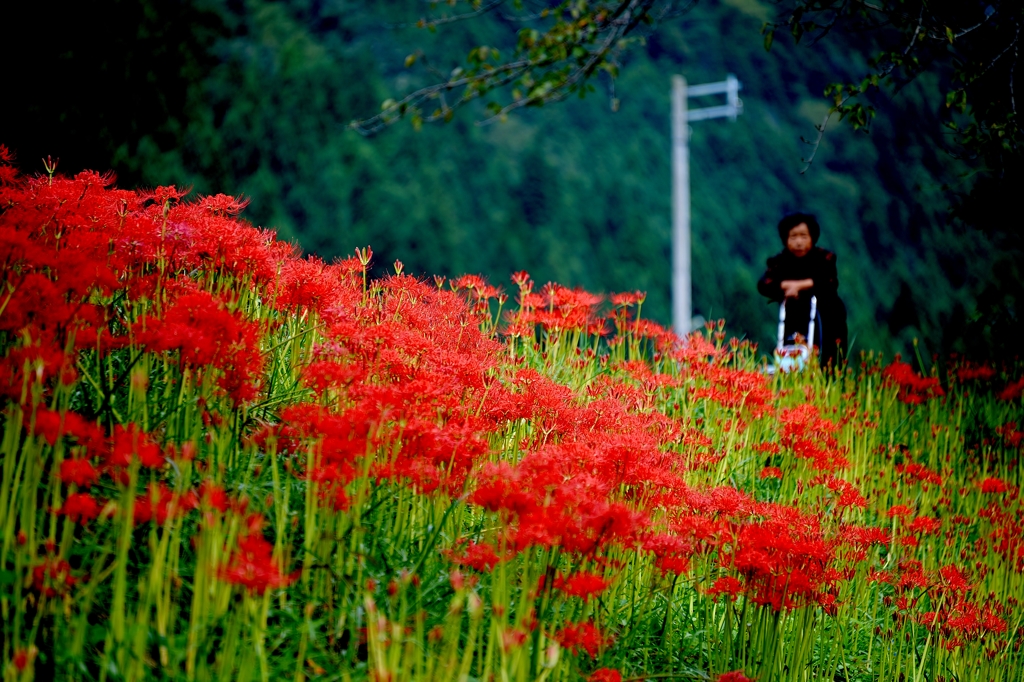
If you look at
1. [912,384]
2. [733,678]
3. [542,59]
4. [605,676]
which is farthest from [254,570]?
[542,59]

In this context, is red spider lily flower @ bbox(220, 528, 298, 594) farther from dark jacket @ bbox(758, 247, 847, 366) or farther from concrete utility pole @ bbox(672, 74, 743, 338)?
concrete utility pole @ bbox(672, 74, 743, 338)

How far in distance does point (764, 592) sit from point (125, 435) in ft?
6.49

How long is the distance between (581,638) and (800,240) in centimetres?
565

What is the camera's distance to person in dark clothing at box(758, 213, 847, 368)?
692 cm

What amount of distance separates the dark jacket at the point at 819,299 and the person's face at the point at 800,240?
90 millimetres

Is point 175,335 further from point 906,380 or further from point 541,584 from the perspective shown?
point 906,380

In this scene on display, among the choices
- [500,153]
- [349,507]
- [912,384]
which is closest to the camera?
[349,507]

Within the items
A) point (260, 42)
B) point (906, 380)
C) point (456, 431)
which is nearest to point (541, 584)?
point (456, 431)

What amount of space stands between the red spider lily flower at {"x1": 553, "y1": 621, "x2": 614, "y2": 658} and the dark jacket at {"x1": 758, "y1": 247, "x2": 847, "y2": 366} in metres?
4.93

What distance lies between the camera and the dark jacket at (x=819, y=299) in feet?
22.7

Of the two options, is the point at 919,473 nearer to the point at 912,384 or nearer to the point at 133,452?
the point at 912,384

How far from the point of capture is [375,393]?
250cm

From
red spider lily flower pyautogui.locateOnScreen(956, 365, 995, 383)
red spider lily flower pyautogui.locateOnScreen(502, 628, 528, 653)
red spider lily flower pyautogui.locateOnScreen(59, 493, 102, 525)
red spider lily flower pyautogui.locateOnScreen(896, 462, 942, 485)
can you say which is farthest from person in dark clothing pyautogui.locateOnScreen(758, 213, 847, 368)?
red spider lily flower pyautogui.locateOnScreen(59, 493, 102, 525)

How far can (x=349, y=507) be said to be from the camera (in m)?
2.53
